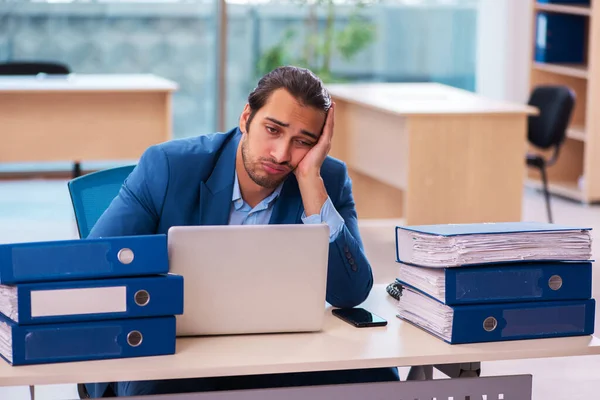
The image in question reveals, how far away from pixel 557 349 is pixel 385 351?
32cm

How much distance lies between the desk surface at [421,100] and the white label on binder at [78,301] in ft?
11.5

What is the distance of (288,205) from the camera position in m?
2.29

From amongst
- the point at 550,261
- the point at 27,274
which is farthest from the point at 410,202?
the point at 27,274

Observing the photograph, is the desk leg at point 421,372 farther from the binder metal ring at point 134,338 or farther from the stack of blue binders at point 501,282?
the binder metal ring at point 134,338

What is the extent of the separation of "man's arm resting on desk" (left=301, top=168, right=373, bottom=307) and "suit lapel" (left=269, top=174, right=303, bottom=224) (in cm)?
5

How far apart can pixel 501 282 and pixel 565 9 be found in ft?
18.8

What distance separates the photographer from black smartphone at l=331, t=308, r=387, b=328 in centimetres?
195

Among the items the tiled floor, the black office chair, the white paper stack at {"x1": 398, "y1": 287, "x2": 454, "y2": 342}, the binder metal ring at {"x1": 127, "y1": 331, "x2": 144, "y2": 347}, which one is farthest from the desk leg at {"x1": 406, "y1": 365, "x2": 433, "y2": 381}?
the black office chair

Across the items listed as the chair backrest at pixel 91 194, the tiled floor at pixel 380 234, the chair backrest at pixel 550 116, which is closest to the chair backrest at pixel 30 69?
the tiled floor at pixel 380 234

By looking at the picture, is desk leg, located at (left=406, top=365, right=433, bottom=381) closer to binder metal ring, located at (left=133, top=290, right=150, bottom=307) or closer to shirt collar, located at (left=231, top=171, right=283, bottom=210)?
shirt collar, located at (left=231, top=171, right=283, bottom=210)

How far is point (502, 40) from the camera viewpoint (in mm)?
7984

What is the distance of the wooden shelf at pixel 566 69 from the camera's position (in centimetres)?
698

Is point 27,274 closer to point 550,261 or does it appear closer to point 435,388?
point 435,388

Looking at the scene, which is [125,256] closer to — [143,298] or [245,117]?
[143,298]
